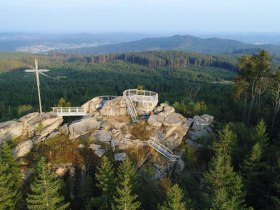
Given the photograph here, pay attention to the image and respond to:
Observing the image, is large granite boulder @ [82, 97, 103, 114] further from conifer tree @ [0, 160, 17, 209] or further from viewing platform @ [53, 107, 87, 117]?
conifer tree @ [0, 160, 17, 209]

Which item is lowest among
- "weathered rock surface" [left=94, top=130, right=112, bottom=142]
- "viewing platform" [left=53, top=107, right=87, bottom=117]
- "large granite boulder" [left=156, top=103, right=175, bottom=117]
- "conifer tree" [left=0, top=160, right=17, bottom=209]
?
"conifer tree" [left=0, top=160, right=17, bottom=209]

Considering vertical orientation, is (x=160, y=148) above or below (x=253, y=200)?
above

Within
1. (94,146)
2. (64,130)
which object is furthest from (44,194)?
(64,130)

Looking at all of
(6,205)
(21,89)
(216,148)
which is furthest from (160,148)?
(21,89)

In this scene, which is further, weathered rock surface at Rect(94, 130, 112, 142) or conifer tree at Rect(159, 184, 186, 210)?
weathered rock surface at Rect(94, 130, 112, 142)

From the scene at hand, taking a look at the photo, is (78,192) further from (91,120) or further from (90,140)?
(91,120)

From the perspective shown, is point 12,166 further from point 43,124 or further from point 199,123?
point 199,123

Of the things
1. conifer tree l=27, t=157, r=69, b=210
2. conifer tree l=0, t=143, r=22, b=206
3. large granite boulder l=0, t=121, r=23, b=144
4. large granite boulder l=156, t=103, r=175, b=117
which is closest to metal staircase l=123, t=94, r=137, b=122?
large granite boulder l=156, t=103, r=175, b=117
